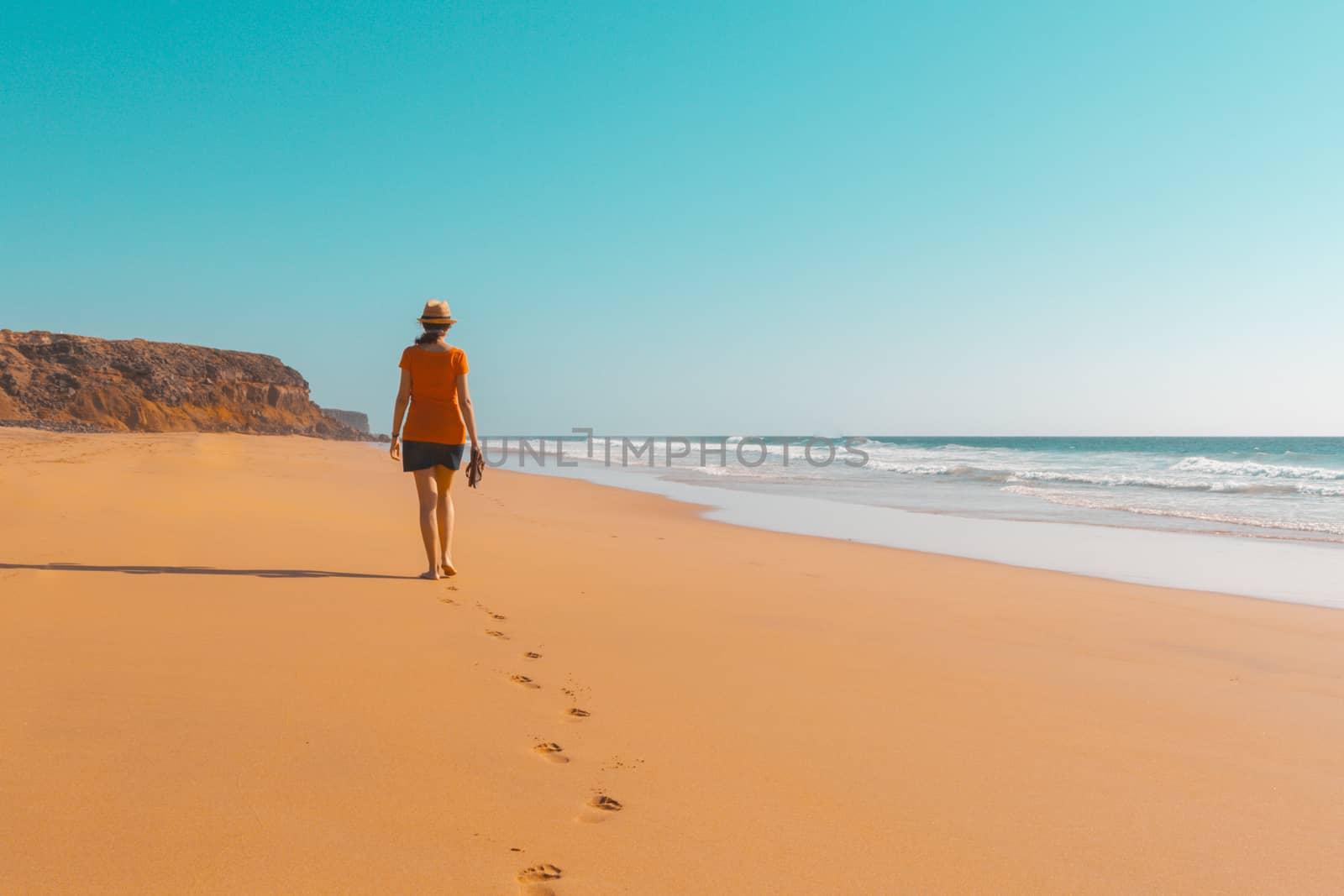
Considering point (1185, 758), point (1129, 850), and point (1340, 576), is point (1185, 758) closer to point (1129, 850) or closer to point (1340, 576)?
point (1129, 850)

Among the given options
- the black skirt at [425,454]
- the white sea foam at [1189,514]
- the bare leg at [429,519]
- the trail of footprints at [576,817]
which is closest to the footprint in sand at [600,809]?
the trail of footprints at [576,817]

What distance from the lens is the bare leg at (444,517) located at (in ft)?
17.6

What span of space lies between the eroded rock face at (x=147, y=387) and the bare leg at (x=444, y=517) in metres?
39.4

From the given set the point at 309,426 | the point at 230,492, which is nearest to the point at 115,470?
the point at 230,492

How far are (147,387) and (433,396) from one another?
4377 cm

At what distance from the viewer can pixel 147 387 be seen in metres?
41.2

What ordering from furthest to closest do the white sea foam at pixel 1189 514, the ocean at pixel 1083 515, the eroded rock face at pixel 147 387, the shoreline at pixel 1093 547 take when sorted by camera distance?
the eroded rock face at pixel 147 387 < the white sea foam at pixel 1189 514 < the ocean at pixel 1083 515 < the shoreline at pixel 1093 547

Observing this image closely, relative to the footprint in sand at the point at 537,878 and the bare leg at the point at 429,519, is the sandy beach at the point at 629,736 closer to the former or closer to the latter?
the footprint in sand at the point at 537,878

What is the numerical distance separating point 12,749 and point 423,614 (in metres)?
2.07

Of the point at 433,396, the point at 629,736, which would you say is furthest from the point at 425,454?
the point at 629,736

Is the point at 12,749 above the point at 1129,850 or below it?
above

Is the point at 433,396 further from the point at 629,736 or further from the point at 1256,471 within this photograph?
the point at 1256,471

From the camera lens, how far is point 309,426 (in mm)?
50469

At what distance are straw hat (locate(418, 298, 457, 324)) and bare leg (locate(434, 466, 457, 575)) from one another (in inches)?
39.5
